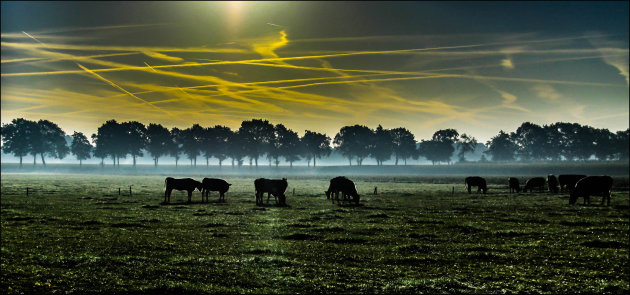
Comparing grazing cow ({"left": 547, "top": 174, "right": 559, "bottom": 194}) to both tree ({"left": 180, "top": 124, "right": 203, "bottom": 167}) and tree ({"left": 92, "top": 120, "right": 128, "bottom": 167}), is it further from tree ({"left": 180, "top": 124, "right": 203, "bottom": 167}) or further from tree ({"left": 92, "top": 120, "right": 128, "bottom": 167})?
tree ({"left": 92, "top": 120, "right": 128, "bottom": 167})

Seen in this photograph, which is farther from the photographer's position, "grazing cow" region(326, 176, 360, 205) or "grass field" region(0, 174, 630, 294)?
"grazing cow" region(326, 176, 360, 205)

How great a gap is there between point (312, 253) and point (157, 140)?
179 meters

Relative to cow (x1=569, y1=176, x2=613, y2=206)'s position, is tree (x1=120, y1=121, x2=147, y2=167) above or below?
above

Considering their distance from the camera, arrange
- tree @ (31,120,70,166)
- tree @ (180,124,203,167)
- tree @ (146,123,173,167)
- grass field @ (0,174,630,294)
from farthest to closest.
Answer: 1. tree @ (31,120,70,166)
2. tree @ (180,124,203,167)
3. tree @ (146,123,173,167)
4. grass field @ (0,174,630,294)

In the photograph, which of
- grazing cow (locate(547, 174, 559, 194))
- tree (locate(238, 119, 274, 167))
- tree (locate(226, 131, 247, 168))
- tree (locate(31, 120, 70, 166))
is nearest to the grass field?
grazing cow (locate(547, 174, 559, 194))

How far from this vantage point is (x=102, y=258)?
59.3 ft

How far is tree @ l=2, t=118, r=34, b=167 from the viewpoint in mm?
186625

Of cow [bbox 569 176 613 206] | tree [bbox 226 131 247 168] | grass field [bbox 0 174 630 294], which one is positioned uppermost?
tree [bbox 226 131 247 168]

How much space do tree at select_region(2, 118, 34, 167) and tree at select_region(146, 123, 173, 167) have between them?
56845mm

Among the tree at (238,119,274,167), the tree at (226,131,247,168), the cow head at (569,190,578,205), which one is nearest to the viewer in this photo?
the cow head at (569,190,578,205)

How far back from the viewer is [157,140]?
18450 centimetres

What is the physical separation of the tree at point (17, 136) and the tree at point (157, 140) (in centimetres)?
5684

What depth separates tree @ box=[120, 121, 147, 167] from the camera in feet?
567

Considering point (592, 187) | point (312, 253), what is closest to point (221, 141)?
point (592, 187)
